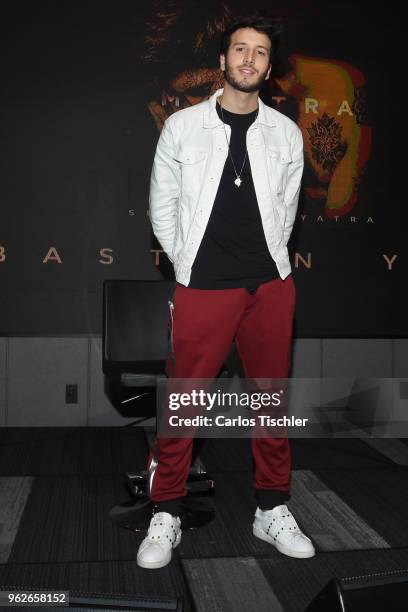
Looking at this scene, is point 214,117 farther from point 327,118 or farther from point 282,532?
point 327,118

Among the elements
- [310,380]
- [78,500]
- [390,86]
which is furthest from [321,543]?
[390,86]

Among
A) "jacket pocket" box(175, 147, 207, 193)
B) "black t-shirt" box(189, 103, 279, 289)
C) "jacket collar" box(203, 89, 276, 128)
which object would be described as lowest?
"black t-shirt" box(189, 103, 279, 289)

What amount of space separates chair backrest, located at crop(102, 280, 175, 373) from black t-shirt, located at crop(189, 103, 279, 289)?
1010 mm

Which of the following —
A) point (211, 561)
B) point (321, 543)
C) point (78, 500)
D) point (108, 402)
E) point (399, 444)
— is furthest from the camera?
point (108, 402)

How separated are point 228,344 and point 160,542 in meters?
0.68

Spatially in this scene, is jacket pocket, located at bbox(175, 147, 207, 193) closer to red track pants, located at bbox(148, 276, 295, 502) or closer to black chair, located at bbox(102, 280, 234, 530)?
red track pants, located at bbox(148, 276, 295, 502)

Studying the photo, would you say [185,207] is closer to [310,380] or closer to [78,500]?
[78,500]

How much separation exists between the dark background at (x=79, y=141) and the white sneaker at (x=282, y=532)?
1.88 meters

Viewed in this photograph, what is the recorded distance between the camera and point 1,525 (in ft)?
8.04

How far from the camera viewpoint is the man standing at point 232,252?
85.8 inches

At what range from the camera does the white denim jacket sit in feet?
7.20

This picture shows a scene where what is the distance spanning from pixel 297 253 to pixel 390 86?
46.5 inches

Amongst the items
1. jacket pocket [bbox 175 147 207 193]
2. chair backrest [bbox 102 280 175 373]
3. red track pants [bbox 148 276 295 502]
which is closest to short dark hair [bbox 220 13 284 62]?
jacket pocket [bbox 175 147 207 193]

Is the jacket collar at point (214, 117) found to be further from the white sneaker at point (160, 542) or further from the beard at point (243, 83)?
the white sneaker at point (160, 542)
